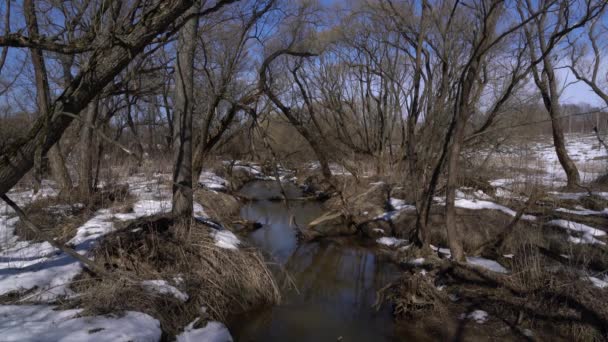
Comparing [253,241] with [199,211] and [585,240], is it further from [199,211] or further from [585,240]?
[585,240]

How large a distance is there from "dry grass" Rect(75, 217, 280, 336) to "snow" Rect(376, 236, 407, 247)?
3948 millimetres

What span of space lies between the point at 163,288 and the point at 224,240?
1.66 metres

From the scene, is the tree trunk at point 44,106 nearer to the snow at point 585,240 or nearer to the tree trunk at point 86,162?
the tree trunk at point 86,162

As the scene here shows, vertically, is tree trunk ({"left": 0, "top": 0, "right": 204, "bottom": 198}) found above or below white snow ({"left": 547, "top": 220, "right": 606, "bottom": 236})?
above

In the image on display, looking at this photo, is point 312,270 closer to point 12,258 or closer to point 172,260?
point 172,260

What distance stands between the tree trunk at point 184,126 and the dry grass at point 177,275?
39cm

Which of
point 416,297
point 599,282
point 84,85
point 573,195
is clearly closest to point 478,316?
point 416,297

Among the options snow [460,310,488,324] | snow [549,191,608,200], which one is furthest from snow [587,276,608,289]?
snow [549,191,608,200]

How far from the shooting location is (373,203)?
39.3ft

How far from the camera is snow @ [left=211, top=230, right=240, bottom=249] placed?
6.37 metres

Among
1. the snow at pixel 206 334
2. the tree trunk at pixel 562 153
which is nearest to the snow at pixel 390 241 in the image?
the snow at pixel 206 334

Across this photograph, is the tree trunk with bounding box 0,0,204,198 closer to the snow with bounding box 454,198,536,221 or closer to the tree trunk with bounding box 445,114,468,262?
the tree trunk with bounding box 445,114,468,262

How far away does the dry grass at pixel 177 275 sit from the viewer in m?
4.56

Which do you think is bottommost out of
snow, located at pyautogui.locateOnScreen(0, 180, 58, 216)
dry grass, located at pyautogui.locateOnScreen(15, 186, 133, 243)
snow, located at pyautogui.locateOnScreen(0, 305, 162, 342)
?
snow, located at pyautogui.locateOnScreen(0, 305, 162, 342)
